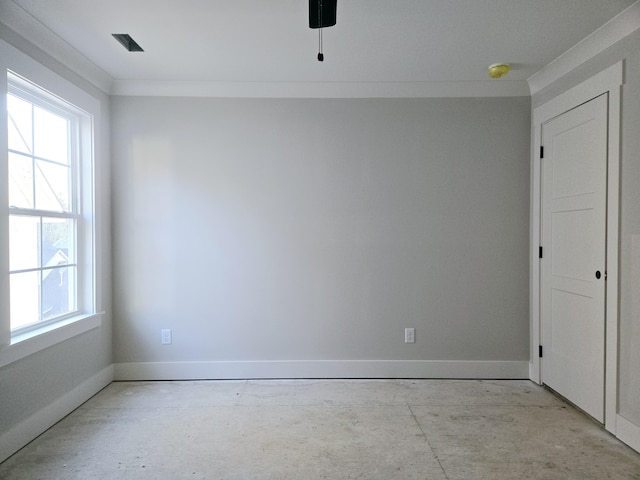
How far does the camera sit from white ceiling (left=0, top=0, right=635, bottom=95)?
7.02 feet

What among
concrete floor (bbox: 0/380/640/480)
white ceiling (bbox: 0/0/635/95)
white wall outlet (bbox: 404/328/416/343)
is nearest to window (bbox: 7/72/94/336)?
white ceiling (bbox: 0/0/635/95)

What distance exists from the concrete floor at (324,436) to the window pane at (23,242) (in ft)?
3.52

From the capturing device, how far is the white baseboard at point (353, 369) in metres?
3.27

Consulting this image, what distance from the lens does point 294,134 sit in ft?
10.8

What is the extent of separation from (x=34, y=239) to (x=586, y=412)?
3841 mm

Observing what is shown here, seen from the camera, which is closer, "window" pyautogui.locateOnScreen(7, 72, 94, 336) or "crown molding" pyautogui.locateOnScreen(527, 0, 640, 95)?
"crown molding" pyautogui.locateOnScreen(527, 0, 640, 95)

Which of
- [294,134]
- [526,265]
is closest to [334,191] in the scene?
[294,134]

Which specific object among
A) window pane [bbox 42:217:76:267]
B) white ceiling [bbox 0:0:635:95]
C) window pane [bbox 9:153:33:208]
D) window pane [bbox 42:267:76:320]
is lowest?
window pane [bbox 42:267:76:320]

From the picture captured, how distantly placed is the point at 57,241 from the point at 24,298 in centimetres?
48

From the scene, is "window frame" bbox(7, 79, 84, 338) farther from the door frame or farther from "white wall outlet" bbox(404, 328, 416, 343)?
the door frame

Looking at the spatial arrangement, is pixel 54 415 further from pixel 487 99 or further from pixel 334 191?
pixel 487 99

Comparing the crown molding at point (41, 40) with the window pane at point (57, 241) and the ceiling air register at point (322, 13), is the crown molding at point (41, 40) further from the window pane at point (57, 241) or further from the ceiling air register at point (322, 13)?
the ceiling air register at point (322, 13)

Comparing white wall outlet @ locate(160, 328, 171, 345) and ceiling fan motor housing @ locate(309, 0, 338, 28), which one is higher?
ceiling fan motor housing @ locate(309, 0, 338, 28)

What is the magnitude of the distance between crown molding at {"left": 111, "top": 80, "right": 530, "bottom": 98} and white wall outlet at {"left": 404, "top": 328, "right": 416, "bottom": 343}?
78.3 inches
